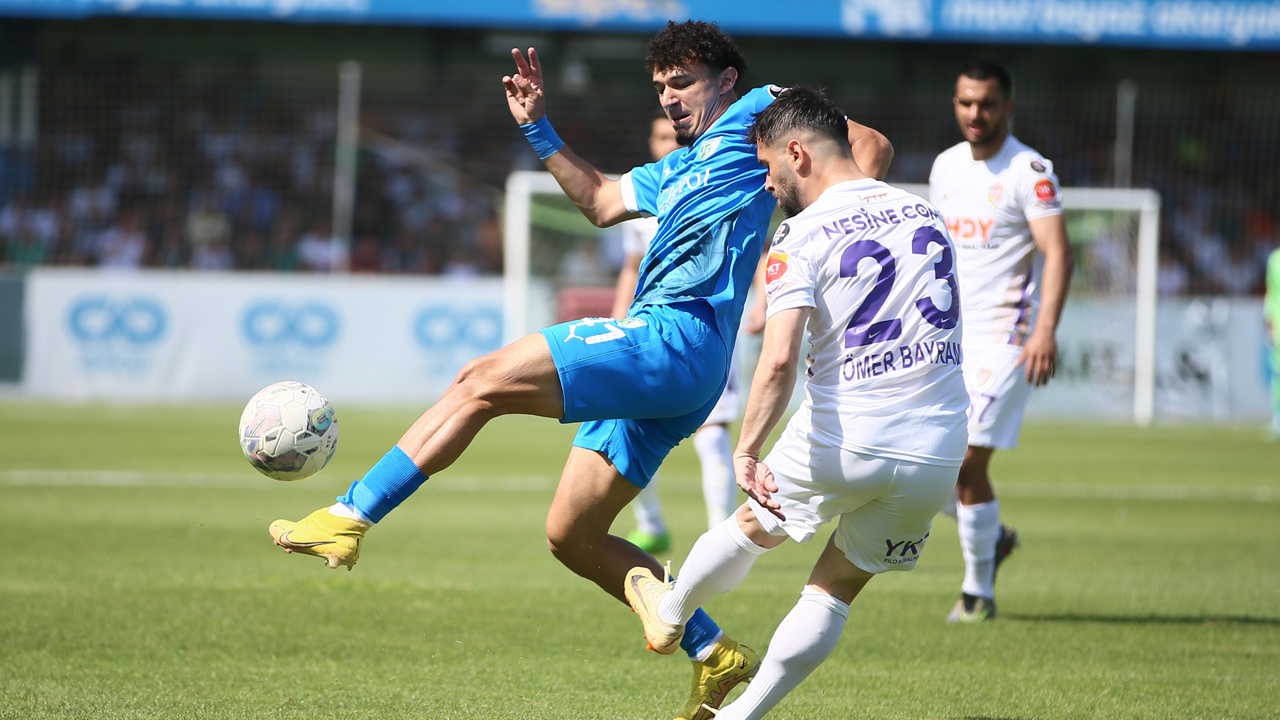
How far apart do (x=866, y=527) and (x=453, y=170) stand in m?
21.0

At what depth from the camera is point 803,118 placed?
12.3 ft

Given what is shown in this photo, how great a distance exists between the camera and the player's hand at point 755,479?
11.6ft

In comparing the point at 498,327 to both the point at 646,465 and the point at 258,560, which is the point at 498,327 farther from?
the point at 646,465

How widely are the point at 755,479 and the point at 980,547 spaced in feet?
9.68

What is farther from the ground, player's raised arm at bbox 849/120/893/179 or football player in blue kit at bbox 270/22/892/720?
player's raised arm at bbox 849/120/893/179

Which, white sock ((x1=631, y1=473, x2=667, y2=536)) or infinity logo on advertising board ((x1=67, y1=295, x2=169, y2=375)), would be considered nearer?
white sock ((x1=631, y1=473, x2=667, y2=536))

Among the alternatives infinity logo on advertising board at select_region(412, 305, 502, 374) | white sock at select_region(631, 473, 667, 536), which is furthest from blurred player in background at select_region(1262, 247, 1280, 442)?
infinity logo on advertising board at select_region(412, 305, 502, 374)

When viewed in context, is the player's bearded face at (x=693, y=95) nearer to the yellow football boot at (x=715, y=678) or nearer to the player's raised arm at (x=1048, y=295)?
the yellow football boot at (x=715, y=678)

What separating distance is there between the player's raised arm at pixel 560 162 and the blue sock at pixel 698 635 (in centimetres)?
147

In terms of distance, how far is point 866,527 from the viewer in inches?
148

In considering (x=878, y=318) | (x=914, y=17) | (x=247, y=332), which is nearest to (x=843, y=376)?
(x=878, y=318)

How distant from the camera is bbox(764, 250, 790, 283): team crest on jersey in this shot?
353 cm

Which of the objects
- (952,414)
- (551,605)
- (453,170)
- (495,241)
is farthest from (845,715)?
(453,170)

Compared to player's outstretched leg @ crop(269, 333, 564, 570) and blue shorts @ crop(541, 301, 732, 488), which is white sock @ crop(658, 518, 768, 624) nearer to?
blue shorts @ crop(541, 301, 732, 488)
